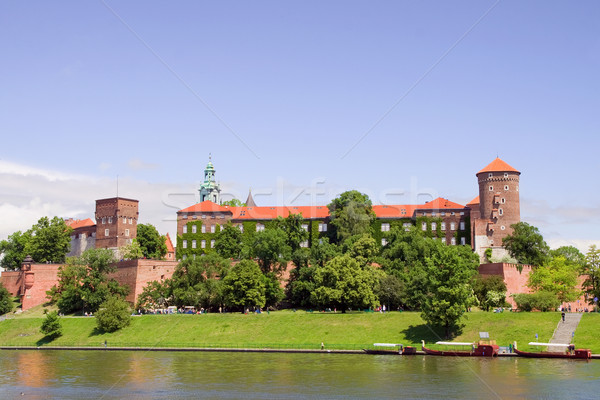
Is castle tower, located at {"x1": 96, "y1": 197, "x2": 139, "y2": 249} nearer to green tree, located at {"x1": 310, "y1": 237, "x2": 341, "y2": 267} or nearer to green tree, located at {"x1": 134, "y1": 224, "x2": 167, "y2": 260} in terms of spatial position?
green tree, located at {"x1": 134, "y1": 224, "x2": 167, "y2": 260}

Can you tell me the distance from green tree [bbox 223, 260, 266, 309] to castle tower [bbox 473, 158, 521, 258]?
25400 millimetres

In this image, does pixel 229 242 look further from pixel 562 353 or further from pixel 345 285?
pixel 562 353

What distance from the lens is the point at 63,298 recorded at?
217ft

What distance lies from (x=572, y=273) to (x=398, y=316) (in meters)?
17.9

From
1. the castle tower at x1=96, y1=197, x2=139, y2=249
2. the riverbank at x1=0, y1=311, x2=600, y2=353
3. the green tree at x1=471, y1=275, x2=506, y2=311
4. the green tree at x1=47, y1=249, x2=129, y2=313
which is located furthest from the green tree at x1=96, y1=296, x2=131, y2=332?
the green tree at x1=471, y1=275, x2=506, y2=311

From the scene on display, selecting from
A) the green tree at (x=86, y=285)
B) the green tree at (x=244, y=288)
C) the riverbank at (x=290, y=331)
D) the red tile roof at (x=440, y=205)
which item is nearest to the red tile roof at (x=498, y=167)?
the red tile roof at (x=440, y=205)

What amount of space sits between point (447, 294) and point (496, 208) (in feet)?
92.8

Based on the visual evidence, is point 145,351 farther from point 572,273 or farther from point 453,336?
point 572,273

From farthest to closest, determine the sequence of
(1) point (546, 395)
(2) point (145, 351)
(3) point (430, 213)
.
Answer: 1. (3) point (430, 213)
2. (2) point (145, 351)
3. (1) point (546, 395)

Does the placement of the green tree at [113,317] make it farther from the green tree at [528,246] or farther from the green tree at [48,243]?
the green tree at [528,246]

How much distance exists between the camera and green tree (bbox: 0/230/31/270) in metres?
86.8

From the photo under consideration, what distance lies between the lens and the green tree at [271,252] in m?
68.0

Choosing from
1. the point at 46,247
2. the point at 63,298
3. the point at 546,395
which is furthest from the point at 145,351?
the point at 46,247

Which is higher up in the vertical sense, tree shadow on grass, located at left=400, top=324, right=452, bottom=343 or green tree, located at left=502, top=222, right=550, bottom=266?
green tree, located at left=502, top=222, right=550, bottom=266
